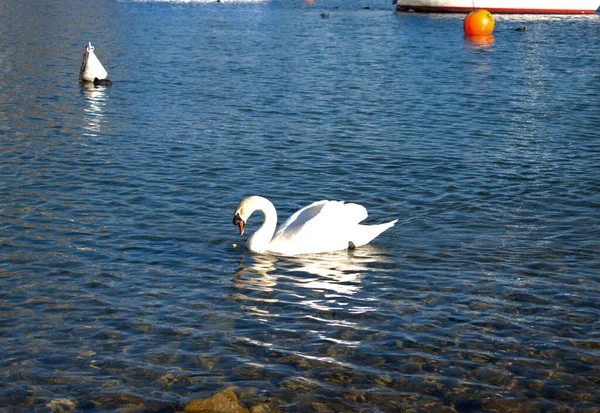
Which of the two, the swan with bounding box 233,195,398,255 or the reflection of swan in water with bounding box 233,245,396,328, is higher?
the swan with bounding box 233,195,398,255

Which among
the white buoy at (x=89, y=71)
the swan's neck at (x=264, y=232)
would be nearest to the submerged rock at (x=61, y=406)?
the swan's neck at (x=264, y=232)

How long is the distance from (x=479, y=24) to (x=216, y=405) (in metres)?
40.7

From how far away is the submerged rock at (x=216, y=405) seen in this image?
7.18 metres

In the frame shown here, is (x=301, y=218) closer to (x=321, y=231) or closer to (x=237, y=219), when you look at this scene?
(x=321, y=231)

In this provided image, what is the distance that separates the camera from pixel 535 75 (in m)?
29.9

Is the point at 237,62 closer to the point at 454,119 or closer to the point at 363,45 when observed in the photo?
the point at 363,45

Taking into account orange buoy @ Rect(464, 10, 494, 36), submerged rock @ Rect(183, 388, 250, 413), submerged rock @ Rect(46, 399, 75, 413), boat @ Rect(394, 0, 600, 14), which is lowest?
submerged rock @ Rect(46, 399, 75, 413)

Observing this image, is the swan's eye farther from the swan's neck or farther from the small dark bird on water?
the small dark bird on water

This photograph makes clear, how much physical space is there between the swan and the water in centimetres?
23

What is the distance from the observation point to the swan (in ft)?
38.2

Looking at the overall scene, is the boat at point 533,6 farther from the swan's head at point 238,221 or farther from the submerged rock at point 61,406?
the submerged rock at point 61,406

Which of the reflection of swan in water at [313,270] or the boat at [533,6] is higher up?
the boat at [533,6]

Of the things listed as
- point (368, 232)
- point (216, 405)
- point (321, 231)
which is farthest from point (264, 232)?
point (216, 405)

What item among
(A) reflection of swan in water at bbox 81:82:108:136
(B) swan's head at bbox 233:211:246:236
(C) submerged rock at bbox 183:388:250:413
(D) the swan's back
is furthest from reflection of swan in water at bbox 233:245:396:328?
(A) reflection of swan in water at bbox 81:82:108:136
